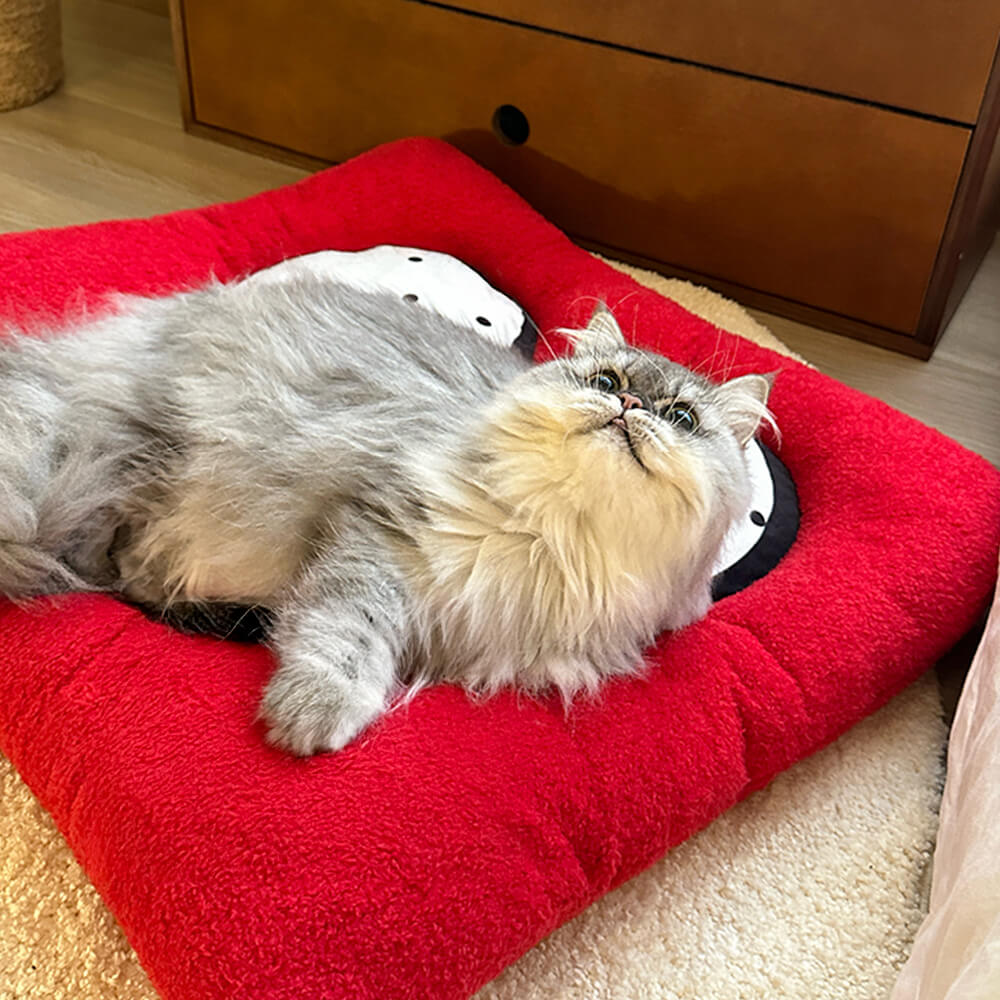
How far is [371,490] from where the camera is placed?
1.13m

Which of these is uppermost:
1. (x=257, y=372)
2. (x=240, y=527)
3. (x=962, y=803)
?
(x=257, y=372)

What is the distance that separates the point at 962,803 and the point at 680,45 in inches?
54.7

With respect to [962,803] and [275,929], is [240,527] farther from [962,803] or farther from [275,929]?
[962,803]

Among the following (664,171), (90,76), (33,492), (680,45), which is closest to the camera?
(33,492)

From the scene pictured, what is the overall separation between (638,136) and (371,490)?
47.0 inches

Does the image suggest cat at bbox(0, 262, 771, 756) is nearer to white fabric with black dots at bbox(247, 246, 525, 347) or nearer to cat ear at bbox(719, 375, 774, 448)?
cat ear at bbox(719, 375, 774, 448)

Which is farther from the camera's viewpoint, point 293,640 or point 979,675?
point 979,675

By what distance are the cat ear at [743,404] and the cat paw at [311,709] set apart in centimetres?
49

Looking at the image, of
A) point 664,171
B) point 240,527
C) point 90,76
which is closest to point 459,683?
point 240,527

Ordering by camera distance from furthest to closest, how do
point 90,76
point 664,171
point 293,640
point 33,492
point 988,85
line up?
point 90,76, point 664,171, point 988,85, point 33,492, point 293,640

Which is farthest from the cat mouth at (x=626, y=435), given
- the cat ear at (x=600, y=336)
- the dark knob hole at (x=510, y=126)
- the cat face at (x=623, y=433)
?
the dark knob hole at (x=510, y=126)

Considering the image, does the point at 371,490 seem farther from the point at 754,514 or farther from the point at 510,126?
the point at 510,126

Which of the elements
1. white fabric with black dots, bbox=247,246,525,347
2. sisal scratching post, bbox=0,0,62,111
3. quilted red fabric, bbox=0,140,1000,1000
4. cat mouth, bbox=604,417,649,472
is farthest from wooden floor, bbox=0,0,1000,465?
cat mouth, bbox=604,417,649,472

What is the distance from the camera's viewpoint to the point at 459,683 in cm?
112
